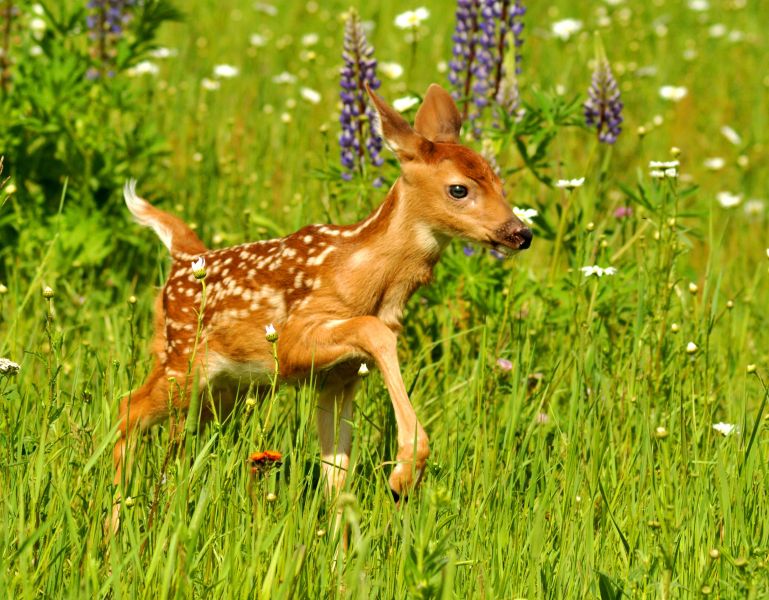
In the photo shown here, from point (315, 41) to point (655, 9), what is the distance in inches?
136

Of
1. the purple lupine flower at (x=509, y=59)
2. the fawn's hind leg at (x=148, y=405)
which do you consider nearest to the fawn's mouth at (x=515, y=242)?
the fawn's hind leg at (x=148, y=405)

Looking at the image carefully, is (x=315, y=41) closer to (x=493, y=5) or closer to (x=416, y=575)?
(x=493, y=5)

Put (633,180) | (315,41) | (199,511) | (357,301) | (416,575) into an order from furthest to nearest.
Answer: (315,41) < (633,180) < (357,301) < (199,511) < (416,575)

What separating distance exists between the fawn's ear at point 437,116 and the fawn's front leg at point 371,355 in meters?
0.85

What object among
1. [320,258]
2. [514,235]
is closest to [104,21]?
[320,258]

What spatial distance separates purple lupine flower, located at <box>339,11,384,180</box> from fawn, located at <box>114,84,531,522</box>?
1105mm

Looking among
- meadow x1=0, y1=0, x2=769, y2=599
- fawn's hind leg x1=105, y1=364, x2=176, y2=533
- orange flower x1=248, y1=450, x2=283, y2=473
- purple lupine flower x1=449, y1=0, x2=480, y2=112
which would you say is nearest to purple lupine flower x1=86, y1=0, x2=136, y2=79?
meadow x1=0, y1=0, x2=769, y2=599

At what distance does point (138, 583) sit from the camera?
10.8ft

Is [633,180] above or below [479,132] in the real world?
below

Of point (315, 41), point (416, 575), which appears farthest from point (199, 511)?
point (315, 41)

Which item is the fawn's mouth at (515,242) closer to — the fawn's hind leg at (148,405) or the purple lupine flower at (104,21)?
the fawn's hind leg at (148,405)

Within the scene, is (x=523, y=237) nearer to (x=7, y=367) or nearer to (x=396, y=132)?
(x=396, y=132)

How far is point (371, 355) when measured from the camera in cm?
378

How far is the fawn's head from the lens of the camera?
3955mm
